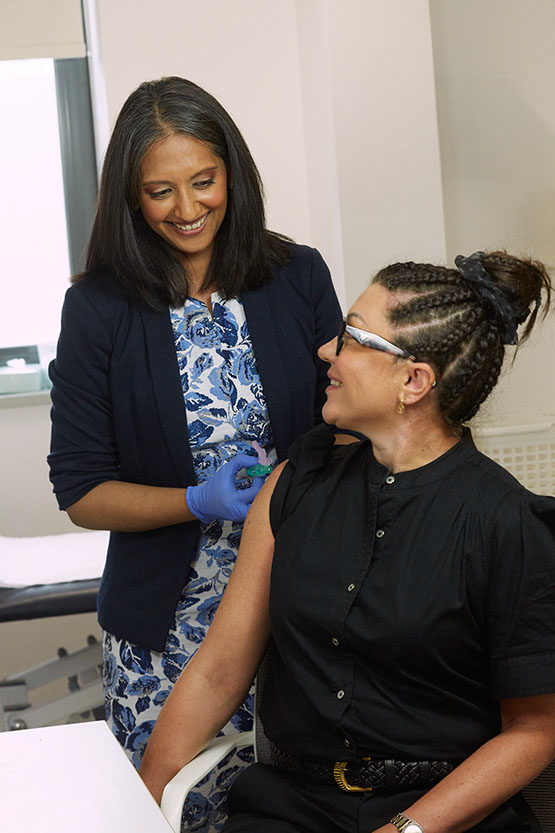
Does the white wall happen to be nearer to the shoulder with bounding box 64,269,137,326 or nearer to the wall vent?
the wall vent

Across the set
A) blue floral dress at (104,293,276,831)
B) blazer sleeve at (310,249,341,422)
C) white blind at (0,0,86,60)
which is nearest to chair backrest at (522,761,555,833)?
blue floral dress at (104,293,276,831)

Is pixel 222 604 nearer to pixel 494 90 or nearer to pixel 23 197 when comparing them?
pixel 494 90

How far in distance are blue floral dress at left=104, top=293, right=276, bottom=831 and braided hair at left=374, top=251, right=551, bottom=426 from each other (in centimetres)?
38

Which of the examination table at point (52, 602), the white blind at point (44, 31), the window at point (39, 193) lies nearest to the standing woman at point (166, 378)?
the examination table at point (52, 602)

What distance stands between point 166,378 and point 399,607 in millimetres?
597

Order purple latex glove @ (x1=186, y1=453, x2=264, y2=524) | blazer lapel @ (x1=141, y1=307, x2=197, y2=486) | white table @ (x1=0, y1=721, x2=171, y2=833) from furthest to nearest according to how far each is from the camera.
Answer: blazer lapel @ (x1=141, y1=307, x2=197, y2=486) → purple latex glove @ (x1=186, y1=453, x2=264, y2=524) → white table @ (x1=0, y1=721, x2=171, y2=833)

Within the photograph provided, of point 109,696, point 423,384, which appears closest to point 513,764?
point 423,384

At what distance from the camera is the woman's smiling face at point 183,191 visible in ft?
5.26

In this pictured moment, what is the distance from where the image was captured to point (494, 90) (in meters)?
3.37

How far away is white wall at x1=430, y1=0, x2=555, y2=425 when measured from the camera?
11.0 ft

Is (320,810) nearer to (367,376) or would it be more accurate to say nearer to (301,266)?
(367,376)

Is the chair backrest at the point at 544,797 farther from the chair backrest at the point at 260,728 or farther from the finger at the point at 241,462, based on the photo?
the finger at the point at 241,462

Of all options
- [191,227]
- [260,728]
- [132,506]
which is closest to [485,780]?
[260,728]

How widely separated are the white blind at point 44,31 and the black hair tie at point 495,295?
2.90 metres
